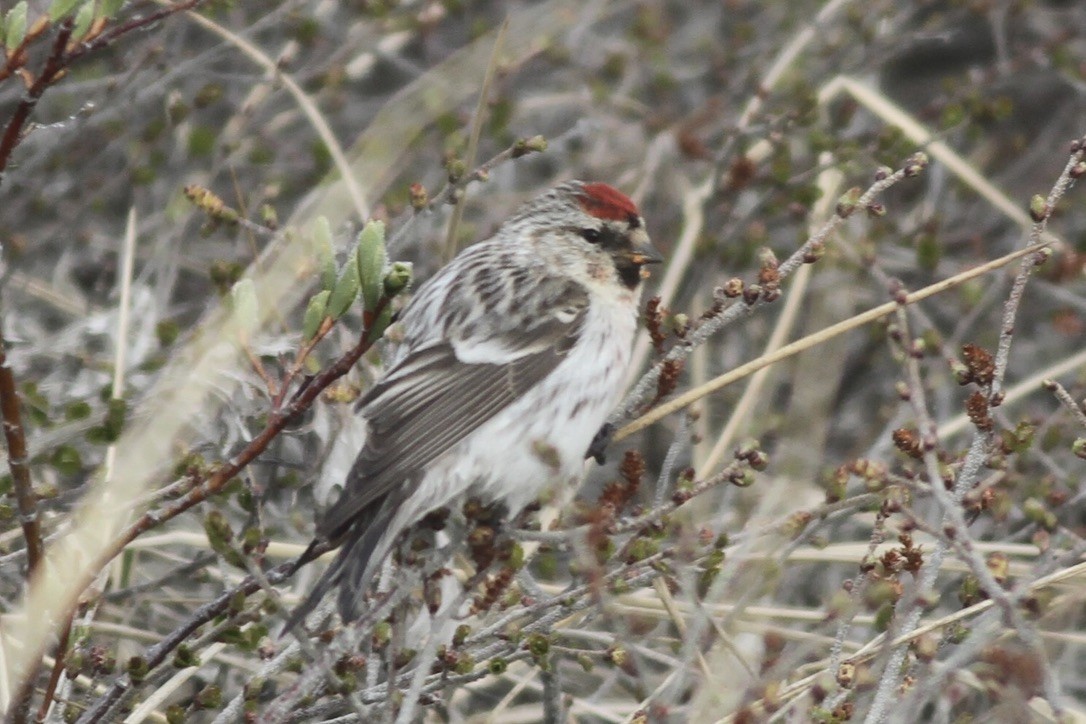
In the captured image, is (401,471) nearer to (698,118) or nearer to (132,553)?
(132,553)

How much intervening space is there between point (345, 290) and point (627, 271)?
5.84 feet

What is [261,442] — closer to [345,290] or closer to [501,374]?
[345,290]

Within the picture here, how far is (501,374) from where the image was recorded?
4.23 meters

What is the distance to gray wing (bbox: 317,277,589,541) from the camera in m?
3.73

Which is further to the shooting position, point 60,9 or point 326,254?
point 326,254

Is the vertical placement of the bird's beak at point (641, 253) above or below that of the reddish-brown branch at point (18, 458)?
below

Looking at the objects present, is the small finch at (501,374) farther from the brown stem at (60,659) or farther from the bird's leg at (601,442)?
the brown stem at (60,659)

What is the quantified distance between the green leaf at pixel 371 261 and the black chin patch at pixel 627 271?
68.1 inches

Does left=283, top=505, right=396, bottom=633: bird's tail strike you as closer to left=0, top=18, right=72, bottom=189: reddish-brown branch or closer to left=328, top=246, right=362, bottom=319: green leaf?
left=328, top=246, right=362, bottom=319: green leaf

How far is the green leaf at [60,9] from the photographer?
9.16ft

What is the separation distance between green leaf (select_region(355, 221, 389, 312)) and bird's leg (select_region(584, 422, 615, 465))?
1331 millimetres

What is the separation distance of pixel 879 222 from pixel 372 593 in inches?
119

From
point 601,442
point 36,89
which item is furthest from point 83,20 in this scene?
point 601,442

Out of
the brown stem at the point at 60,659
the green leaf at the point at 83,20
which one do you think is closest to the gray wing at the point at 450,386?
the brown stem at the point at 60,659
